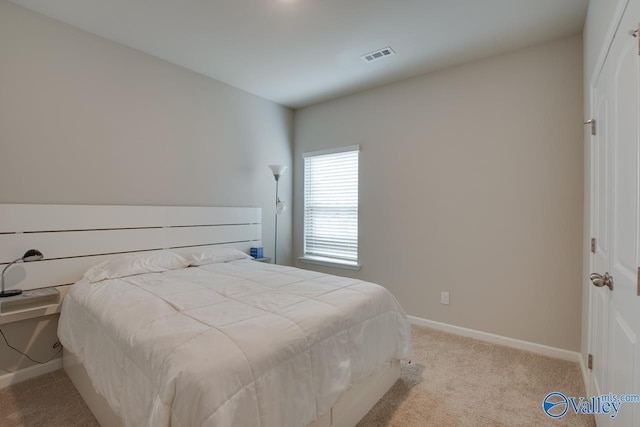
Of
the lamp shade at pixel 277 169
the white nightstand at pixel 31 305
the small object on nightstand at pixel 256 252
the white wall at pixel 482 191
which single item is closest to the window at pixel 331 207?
the white wall at pixel 482 191

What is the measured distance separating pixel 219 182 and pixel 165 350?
2598 mm

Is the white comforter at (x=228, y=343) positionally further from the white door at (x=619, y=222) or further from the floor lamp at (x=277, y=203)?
the floor lamp at (x=277, y=203)

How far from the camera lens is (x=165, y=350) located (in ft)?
4.12

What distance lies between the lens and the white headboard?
2260 mm

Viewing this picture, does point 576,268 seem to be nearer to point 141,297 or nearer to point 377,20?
point 377,20

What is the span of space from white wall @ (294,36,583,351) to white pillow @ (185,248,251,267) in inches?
59.6

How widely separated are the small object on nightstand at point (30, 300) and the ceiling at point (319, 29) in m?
2.10

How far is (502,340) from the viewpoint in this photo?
2.89 meters

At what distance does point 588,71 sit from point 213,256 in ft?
11.4

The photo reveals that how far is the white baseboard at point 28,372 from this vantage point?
2254 millimetres

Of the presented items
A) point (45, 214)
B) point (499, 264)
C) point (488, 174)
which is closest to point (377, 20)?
point (488, 174)

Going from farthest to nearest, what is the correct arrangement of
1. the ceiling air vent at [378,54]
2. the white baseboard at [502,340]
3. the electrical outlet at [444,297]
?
1. the electrical outlet at [444,297]
2. the ceiling air vent at [378,54]
3. the white baseboard at [502,340]

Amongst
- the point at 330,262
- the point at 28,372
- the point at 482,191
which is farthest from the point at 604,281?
the point at 28,372

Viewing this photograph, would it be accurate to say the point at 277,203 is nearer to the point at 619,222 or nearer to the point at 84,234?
the point at 84,234
